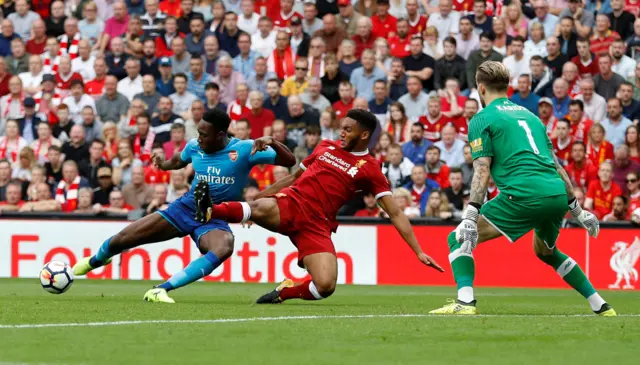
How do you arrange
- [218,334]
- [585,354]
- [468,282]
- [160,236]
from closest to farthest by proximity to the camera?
[585,354] → [218,334] → [468,282] → [160,236]

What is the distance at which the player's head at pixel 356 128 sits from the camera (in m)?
12.3

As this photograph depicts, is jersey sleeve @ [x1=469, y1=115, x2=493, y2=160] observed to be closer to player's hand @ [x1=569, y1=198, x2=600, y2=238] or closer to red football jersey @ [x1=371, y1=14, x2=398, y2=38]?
player's hand @ [x1=569, y1=198, x2=600, y2=238]

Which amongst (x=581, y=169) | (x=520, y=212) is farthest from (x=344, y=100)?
(x=520, y=212)

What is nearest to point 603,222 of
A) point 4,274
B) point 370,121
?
point 370,121

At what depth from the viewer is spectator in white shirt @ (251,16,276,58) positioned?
2367 centimetres

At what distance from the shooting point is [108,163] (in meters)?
21.8

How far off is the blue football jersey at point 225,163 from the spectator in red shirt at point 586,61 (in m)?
9.10

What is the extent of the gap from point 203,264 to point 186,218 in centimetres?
70

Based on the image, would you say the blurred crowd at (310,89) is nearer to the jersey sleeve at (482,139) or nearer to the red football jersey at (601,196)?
the red football jersey at (601,196)

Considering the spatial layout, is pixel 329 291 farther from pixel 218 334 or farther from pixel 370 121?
pixel 218 334

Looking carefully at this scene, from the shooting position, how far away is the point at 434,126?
2114 centimetres

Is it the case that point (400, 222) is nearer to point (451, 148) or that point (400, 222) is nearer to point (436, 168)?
point (436, 168)

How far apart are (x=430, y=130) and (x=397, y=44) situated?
7.89 ft

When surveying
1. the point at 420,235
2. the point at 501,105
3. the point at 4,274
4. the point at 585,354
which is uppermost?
the point at 501,105
